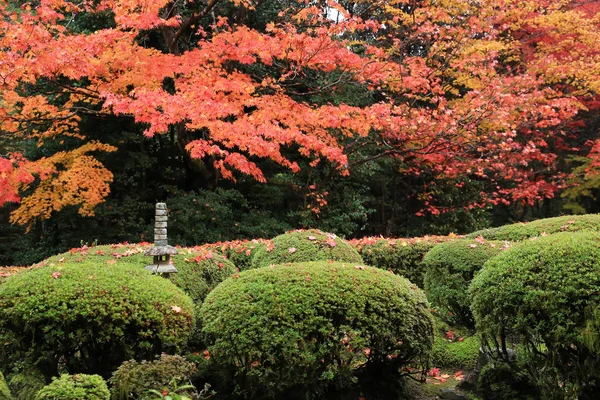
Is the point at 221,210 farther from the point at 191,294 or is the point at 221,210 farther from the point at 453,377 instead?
the point at 453,377

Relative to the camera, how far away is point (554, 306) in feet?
10.2

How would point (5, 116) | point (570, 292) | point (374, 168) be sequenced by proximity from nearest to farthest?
1. point (570, 292)
2. point (5, 116)
3. point (374, 168)

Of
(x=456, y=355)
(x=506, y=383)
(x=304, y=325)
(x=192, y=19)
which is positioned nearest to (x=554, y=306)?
(x=506, y=383)

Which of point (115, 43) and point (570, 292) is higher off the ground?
point (115, 43)

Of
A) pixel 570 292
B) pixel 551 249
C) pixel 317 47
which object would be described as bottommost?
pixel 570 292

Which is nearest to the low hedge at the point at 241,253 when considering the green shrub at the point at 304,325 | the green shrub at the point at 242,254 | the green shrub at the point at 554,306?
the green shrub at the point at 242,254

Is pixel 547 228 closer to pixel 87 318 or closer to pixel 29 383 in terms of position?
pixel 87 318

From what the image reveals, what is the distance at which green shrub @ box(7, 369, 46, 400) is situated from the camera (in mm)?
3535

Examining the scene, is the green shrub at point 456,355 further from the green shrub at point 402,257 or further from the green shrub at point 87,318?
the green shrub at point 87,318

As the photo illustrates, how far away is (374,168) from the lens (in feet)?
40.8

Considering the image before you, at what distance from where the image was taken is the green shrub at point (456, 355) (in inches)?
202

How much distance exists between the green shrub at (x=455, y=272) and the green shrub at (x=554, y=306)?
203 centimetres

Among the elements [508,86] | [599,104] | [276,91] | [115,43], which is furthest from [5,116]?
[599,104]

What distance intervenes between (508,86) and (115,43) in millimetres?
8223
